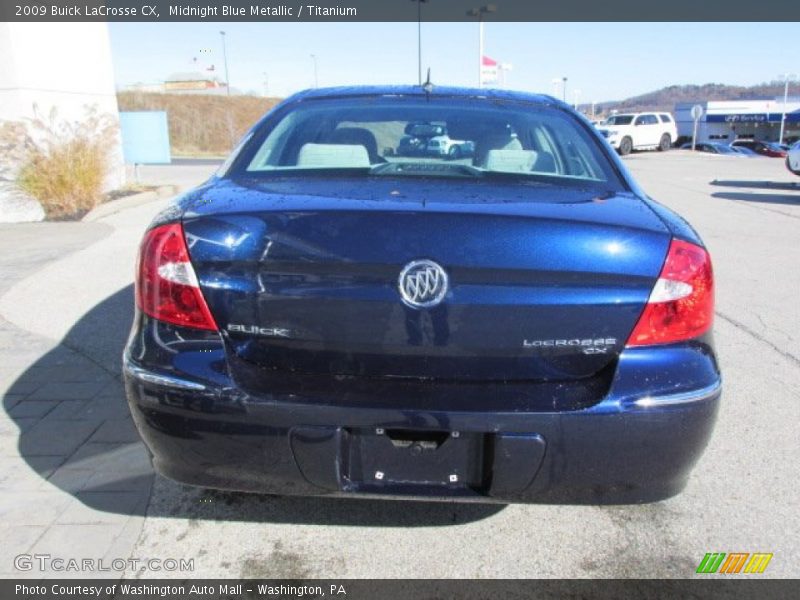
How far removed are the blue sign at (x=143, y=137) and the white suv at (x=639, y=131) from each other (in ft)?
79.6

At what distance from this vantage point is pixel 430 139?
348 cm

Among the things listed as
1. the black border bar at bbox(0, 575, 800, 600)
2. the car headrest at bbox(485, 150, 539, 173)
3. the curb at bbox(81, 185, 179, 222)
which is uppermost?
the car headrest at bbox(485, 150, 539, 173)

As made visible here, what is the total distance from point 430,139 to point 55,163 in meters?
7.96

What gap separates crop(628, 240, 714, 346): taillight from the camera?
2027 millimetres

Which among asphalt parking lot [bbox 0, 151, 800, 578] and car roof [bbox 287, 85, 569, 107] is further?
car roof [bbox 287, 85, 569, 107]

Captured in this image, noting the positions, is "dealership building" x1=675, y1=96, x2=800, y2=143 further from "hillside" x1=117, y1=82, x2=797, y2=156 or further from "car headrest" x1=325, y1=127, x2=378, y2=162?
"car headrest" x1=325, y1=127, x2=378, y2=162

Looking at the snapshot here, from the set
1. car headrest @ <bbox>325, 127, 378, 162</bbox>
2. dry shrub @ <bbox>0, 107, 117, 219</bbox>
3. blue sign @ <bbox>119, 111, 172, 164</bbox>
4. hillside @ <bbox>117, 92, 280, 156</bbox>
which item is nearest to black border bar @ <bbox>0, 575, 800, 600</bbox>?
car headrest @ <bbox>325, 127, 378, 162</bbox>

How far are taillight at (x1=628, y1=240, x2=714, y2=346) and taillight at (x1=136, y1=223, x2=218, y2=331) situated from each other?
128 cm

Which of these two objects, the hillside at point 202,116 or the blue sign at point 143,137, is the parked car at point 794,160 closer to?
the blue sign at point 143,137

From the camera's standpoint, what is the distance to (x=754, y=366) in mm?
4277

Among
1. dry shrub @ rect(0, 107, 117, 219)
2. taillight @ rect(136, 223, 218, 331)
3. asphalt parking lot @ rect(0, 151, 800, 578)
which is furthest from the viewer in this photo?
dry shrub @ rect(0, 107, 117, 219)

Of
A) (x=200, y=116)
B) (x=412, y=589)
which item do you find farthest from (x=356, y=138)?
(x=200, y=116)

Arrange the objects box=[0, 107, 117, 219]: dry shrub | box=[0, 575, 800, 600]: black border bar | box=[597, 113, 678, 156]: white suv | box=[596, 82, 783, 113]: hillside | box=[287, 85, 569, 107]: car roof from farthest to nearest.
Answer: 1. box=[596, 82, 783, 113]: hillside
2. box=[597, 113, 678, 156]: white suv
3. box=[0, 107, 117, 219]: dry shrub
4. box=[287, 85, 569, 107]: car roof
5. box=[0, 575, 800, 600]: black border bar

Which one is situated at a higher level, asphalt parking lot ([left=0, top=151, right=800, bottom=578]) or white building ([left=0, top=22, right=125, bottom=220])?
white building ([left=0, top=22, right=125, bottom=220])
